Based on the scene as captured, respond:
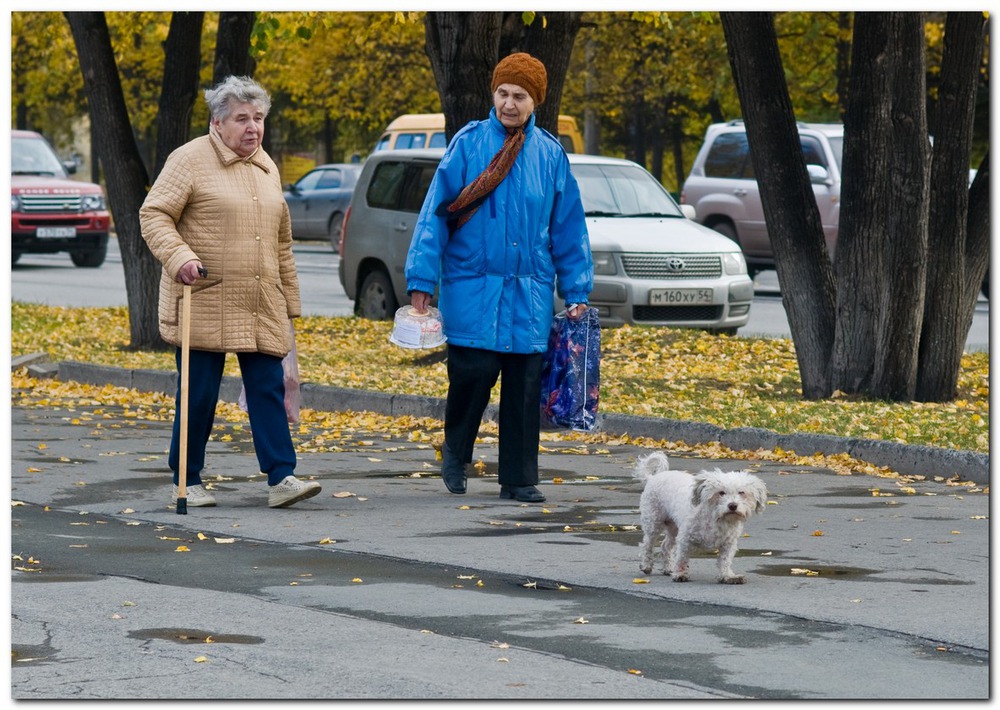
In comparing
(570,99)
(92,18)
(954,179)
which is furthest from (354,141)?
(954,179)

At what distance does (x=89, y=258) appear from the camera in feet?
102

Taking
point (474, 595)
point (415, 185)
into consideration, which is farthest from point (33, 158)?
point (474, 595)

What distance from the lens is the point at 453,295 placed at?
26.6 feet

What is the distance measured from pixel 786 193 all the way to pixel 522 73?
436cm

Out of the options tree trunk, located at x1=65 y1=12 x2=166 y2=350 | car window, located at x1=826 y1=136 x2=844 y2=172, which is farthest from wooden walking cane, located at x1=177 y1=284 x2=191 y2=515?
car window, located at x1=826 y1=136 x2=844 y2=172

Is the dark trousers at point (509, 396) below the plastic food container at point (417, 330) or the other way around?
below

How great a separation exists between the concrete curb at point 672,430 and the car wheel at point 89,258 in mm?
17218

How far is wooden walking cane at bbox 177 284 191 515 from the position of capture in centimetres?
782

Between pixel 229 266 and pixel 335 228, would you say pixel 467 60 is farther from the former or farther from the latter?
pixel 335 228

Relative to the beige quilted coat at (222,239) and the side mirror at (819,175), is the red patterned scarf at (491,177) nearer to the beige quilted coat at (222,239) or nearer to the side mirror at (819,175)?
the beige quilted coat at (222,239)

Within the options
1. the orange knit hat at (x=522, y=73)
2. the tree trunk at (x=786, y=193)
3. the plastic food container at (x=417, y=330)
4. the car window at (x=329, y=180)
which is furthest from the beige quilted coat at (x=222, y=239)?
the car window at (x=329, y=180)

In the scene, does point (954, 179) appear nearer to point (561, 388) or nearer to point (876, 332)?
point (876, 332)

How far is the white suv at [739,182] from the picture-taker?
2341 centimetres

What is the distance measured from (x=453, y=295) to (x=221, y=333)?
105 centimetres
